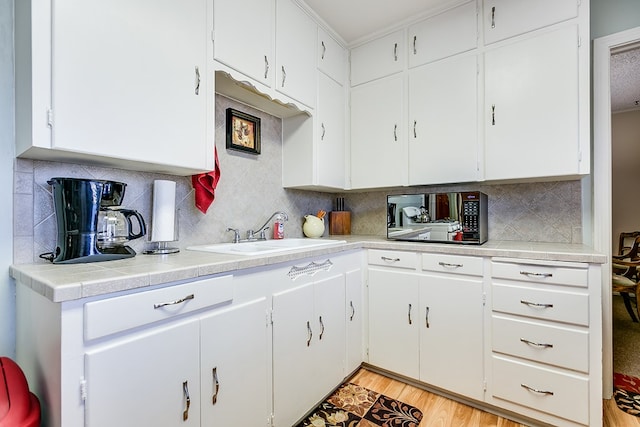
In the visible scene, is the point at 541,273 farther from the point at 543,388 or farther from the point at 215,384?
the point at 215,384

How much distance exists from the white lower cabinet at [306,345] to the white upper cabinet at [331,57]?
1570 millimetres

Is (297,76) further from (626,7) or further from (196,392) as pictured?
(626,7)

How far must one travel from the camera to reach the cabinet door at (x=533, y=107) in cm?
167

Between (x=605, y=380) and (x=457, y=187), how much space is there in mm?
1458

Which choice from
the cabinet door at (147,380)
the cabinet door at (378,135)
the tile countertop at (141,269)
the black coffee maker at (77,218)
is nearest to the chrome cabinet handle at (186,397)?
the cabinet door at (147,380)

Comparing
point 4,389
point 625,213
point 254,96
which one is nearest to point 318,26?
point 254,96

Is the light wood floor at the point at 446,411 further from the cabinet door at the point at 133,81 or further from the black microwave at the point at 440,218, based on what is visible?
the cabinet door at the point at 133,81

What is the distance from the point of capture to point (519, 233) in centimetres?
208

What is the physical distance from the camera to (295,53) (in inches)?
78.6

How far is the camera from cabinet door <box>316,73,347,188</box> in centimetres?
225

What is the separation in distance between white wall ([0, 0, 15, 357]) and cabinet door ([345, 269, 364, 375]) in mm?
1579

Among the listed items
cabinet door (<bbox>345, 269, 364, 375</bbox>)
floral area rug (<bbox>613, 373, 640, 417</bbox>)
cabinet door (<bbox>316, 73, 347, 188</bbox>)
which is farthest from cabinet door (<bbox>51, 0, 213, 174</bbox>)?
floral area rug (<bbox>613, 373, 640, 417</bbox>)

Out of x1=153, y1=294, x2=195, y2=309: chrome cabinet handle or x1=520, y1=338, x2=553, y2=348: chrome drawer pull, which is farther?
x1=520, y1=338, x2=553, y2=348: chrome drawer pull

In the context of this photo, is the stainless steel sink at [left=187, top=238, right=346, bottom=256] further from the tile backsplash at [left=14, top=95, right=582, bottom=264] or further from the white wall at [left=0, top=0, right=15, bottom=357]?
the white wall at [left=0, top=0, right=15, bottom=357]
